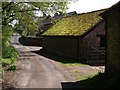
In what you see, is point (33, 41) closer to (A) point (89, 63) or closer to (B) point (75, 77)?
(A) point (89, 63)

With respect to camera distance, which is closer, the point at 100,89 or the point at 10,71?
the point at 100,89

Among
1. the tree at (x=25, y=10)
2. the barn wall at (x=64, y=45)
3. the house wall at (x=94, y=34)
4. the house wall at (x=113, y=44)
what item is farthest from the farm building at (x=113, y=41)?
the barn wall at (x=64, y=45)

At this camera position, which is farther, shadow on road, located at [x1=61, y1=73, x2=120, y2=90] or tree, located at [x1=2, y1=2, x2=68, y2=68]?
tree, located at [x1=2, y1=2, x2=68, y2=68]

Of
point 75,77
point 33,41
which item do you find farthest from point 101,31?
point 33,41

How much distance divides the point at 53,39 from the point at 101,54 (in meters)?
13.6

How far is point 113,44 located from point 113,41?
0.69ft

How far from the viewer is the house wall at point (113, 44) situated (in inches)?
703

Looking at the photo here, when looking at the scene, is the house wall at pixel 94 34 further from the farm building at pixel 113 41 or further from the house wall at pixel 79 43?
the farm building at pixel 113 41

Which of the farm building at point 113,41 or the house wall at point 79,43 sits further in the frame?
the house wall at point 79,43

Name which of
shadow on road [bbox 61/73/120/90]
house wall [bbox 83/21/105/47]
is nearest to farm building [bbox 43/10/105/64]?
house wall [bbox 83/21/105/47]

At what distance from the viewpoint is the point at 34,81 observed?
1934 cm

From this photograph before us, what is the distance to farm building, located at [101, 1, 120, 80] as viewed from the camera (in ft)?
58.4

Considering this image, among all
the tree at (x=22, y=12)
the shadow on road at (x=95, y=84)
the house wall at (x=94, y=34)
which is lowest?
the shadow on road at (x=95, y=84)

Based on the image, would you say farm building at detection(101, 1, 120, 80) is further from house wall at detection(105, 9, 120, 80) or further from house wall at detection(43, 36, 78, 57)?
house wall at detection(43, 36, 78, 57)
